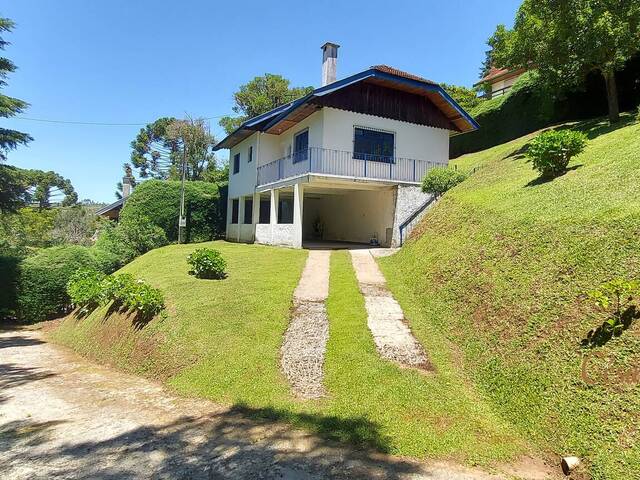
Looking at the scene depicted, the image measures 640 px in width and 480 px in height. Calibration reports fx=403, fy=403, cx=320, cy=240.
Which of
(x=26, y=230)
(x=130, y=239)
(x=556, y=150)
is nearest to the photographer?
(x=556, y=150)

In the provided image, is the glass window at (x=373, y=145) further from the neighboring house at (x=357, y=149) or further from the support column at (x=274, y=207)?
the support column at (x=274, y=207)

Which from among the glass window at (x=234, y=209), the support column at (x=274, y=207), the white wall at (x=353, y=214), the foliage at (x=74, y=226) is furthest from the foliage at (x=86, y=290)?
the foliage at (x=74, y=226)

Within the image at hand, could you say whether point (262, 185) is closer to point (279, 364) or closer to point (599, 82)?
point (279, 364)

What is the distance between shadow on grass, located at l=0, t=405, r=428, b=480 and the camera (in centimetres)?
408

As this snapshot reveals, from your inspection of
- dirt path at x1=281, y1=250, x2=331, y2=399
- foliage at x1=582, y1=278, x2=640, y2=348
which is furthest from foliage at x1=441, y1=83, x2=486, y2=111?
foliage at x1=582, y1=278, x2=640, y2=348

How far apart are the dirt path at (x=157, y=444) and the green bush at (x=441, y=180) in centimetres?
1310

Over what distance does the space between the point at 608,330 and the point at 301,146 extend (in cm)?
1624

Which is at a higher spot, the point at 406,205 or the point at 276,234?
the point at 406,205

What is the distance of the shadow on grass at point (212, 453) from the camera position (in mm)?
4082

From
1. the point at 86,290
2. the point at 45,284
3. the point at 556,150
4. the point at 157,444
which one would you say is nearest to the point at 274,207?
the point at 86,290

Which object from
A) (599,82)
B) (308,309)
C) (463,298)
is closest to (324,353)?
(308,309)

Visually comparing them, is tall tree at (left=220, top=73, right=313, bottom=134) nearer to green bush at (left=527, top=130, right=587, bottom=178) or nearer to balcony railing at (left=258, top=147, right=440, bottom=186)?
balcony railing at (left=258, top=147, right=440, bottom=186)

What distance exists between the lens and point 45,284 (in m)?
16.6

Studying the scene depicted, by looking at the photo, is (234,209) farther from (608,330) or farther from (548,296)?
(608,330)
